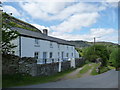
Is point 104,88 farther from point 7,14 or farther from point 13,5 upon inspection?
point 13,5

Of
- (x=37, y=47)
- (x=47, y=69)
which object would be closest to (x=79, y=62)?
(x=37, y=47)

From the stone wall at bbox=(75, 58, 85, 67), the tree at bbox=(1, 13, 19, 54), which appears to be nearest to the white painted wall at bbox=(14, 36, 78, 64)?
the tree at bbox=(1, 13, 19, 54)

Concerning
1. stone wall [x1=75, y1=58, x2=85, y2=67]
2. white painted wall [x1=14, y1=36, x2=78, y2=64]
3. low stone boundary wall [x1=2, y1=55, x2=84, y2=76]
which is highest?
white painted wall [x1=14, y1=36, x2=78, y2=64]

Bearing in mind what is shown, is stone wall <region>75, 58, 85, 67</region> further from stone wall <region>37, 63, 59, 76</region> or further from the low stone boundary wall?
the low stone boundary wall

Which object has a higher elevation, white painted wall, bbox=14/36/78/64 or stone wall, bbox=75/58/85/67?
white painted wall, bbox=14/36/78/64

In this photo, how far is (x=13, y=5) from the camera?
11.0 meters

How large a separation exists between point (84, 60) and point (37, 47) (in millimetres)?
15739

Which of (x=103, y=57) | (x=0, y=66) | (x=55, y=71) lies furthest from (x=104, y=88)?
(x=103, y=57)

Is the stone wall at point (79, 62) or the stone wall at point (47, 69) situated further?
the stone wall at point (79, 62)

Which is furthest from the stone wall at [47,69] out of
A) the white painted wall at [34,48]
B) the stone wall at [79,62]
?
the stone wall at [79,62]

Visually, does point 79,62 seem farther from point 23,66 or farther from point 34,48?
point 23,66

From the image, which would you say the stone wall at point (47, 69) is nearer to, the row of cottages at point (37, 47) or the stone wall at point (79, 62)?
the row of cottages at point (37, 47)

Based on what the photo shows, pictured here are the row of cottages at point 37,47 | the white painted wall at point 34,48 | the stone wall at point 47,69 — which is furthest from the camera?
the white painted wall at point 34,48

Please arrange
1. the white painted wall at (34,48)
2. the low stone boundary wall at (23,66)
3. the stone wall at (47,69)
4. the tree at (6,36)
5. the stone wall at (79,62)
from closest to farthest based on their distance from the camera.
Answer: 1. the tree at (6,36)
2. the low stone boundary wall at (23,66)
3. the stone wall at (47,69)
4. the white painted wall at (34,48)
5. the stone wall at (79,62)
